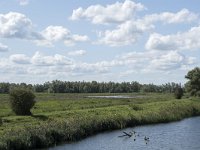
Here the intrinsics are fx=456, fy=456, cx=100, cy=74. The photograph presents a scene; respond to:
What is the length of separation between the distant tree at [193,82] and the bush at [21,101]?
71.7m

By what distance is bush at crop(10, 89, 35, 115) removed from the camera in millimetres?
67750

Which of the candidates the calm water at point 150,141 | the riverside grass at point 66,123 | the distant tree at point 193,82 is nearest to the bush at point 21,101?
the riverside grass at point 66,123

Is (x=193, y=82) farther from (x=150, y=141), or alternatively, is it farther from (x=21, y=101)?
(x=150, y=141)

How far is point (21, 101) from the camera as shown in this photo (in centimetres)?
6812

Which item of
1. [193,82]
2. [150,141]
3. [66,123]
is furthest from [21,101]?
[193,82]

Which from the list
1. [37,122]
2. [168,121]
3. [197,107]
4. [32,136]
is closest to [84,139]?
[37,122]

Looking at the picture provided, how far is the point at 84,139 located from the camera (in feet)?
182

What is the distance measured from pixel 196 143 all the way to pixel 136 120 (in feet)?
66.1

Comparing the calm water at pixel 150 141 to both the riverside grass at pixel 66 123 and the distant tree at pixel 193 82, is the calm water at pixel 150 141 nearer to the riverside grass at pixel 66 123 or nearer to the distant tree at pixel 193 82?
the riverside grass at pixel 66 123

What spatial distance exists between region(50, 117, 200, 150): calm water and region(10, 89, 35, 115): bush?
14.0 m

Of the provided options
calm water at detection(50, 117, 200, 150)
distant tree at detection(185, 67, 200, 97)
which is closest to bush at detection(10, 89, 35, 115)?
calm water at detection(50, 117, 200, 150)

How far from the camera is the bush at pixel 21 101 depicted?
67750 mm

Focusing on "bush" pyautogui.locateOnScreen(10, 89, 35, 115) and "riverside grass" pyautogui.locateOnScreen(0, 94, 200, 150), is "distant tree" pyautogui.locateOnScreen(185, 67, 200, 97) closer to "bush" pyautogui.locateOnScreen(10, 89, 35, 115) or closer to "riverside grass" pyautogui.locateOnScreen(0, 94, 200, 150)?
"riverside grass" pyautogui.locateOnScreen(0, 94, 200, 150)

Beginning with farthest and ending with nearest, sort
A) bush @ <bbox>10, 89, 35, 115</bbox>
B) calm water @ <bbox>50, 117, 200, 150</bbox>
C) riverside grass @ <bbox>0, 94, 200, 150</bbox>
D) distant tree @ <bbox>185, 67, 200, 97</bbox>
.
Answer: distant tree @ <bbox>185, 67, 200, 97</bbox> < bush @ <bbox>10, 89, 35, 115</bbox> < calm water @ <bbox>50, 117, 200, 150</bbox> < riverside grass @ <bbox>0, 94, 200, 150</bbox>
